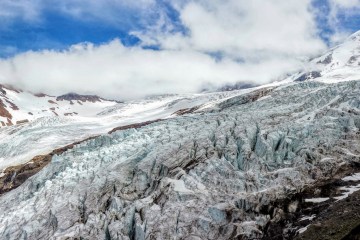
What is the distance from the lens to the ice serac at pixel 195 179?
44906 mm

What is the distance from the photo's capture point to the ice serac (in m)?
44.9

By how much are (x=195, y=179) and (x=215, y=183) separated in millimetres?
2323

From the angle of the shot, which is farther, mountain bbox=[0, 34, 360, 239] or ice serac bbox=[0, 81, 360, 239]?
ice serac bbox=[0, 81, 360, 239]

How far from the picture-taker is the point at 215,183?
49281 millimetres

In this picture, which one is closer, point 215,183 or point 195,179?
point 215,183

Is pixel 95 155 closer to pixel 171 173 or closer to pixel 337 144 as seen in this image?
pixel 171 173

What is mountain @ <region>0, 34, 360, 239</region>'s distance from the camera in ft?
142

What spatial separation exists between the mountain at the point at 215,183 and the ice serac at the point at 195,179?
13 cm

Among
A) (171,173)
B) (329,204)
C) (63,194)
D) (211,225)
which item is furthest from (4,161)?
(329,204)

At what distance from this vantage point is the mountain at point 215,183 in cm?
4340

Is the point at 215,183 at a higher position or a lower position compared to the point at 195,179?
lower

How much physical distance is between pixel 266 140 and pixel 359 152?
1062 cm

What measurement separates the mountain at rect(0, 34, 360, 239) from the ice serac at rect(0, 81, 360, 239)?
126 mm

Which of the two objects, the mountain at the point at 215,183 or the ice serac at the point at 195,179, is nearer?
the mountain at the point at 215,183
